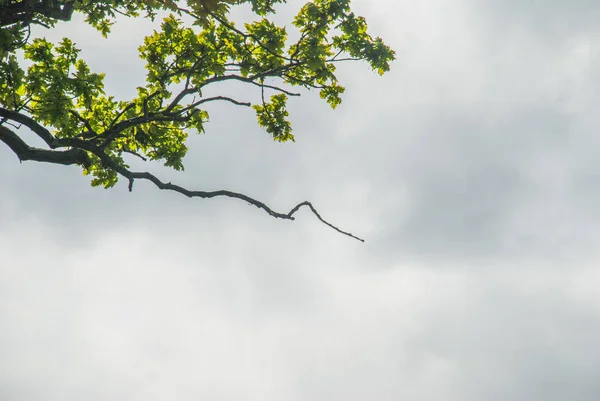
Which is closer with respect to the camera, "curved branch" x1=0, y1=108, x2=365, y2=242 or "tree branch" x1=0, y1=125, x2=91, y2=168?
"curved branch" x1=0, y1=108, x2=365, y2=242

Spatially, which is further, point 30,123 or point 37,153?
point 37,153

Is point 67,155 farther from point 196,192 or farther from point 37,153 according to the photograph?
point 196,192

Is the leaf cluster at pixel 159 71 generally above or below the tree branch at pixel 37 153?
above

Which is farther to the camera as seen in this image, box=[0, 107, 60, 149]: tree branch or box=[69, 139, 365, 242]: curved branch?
box=[0, 107, 60, 149]: tree branch

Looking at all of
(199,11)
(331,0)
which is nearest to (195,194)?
(199,11)

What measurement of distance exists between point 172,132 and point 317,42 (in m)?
5.34

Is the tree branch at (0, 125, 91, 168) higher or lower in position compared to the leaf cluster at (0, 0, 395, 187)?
lower

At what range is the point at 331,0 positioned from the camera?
39.6 feet

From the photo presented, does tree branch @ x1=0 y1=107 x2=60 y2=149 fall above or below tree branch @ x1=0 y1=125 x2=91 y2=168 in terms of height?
above

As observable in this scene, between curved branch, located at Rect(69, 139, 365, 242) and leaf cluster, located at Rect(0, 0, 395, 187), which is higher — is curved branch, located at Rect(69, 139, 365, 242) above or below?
below

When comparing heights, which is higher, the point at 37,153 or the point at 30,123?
the point at 30,123

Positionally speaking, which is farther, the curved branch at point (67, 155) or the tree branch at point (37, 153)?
the tree branch at point (37, 153)

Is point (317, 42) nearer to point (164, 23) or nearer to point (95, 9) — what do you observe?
point (164, 23)

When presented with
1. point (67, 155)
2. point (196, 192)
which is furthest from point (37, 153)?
point (196, 192)
